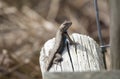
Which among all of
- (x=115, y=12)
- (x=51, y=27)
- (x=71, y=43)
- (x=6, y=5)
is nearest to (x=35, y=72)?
(x=51, y=27)

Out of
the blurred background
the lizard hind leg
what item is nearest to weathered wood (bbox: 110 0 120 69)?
the lizard hind leg

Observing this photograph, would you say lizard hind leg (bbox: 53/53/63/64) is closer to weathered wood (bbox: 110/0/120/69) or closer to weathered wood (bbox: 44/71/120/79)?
weathered wood (bbox: 110/0/120/69)

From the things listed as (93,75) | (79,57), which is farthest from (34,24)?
(93,75)

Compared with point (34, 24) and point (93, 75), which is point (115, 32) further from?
point (34, 24)

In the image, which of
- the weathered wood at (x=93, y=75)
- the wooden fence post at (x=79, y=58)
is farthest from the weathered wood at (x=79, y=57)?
Result: the weathered wood at (x=93, y=75)

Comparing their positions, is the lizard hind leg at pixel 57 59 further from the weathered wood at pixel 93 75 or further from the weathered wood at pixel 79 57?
the weathered wood at pixel 93 75

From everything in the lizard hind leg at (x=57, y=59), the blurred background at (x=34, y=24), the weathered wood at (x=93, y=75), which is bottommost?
the weathered wood at (x=93, y=75)
